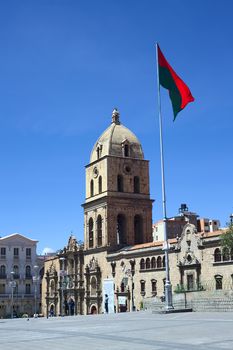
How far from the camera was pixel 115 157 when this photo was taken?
71812mm

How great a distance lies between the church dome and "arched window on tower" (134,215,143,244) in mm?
8841

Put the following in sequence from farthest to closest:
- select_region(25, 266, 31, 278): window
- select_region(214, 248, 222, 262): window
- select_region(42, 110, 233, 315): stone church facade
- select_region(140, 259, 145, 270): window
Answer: select_region(25, 266, 31, 278): window → select_region(140, 259, 145, 270): window → select_region(42, 110, 233, 315): stone church facade → select_region(214, 248, 222, 262): window

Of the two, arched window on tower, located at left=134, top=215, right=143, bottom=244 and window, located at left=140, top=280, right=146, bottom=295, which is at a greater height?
arched window on tower, located at left=134, top=215, right=143, bottom=244

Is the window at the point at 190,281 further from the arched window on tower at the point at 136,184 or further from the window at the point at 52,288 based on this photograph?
the window at the point at 52,288

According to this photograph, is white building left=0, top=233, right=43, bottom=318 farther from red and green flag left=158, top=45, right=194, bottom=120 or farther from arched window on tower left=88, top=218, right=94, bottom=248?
red and green flag left=158, top=45, right=194, bottom=120

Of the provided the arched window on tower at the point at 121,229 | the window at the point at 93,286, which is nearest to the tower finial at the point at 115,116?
the arched window on tower at the point at 121,229

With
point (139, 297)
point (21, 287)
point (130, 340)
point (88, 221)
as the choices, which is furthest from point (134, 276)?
point (130, 340)

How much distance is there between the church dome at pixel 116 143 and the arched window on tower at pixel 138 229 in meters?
8.84

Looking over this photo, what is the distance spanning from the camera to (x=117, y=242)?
69.8m

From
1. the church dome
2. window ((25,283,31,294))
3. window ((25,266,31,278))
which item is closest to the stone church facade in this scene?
the church dome

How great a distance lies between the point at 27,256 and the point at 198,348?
92.4 meters

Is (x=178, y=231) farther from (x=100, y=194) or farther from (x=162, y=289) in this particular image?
(x=162, y=289)

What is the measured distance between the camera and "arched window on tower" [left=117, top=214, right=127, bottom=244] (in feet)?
232

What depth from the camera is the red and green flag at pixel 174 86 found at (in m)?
32.0
